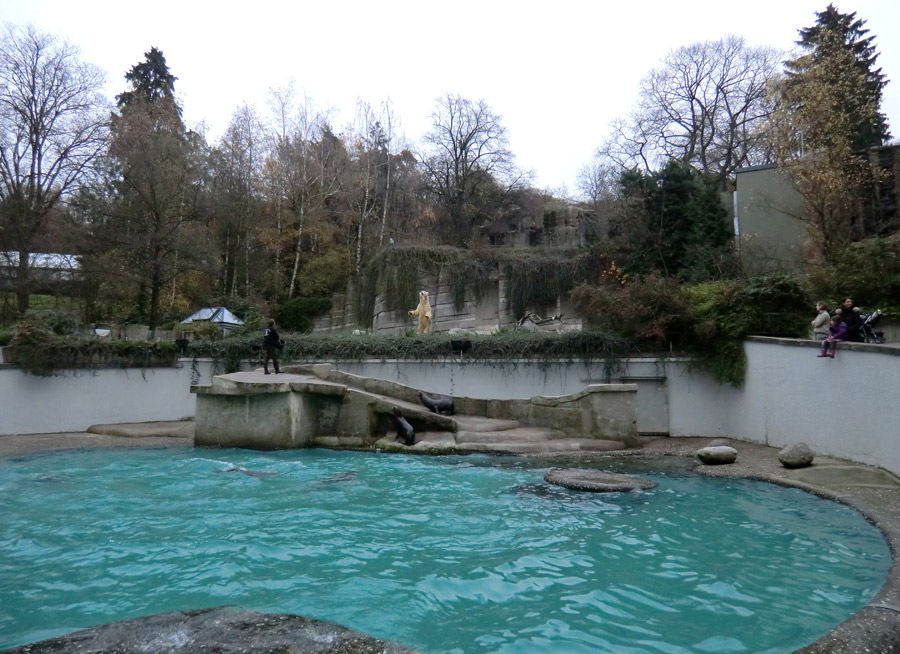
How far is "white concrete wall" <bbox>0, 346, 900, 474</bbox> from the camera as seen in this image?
10219 millimetres

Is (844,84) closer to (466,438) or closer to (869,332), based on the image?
(869,332)

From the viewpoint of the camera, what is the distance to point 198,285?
92.6 feet

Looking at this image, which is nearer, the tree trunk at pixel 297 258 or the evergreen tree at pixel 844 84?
the evergreen tree at pixel 844 84

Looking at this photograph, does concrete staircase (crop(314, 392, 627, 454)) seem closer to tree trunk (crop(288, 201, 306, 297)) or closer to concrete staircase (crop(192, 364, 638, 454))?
concrete staircase (crop(192, 364, 638, 454))

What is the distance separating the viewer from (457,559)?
6684 millimetres

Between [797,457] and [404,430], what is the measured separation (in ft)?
24.0

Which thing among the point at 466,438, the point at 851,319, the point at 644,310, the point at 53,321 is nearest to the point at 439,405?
the point at 466,438

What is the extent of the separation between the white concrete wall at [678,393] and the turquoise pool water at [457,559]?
7.13 feet

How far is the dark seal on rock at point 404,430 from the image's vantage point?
13.4 metres

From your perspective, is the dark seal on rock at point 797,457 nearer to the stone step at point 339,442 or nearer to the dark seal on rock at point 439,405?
the dark seal on rock at point 439,405

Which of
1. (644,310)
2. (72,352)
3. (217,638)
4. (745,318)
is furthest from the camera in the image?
(72,352)

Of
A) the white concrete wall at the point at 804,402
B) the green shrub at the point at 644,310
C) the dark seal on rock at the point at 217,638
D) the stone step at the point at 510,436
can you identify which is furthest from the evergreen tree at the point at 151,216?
the dark seal on rock at the point at 217,638

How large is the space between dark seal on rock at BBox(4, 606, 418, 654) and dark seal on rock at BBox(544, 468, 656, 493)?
6.31 meters

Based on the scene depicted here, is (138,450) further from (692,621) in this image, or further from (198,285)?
(198,285)
